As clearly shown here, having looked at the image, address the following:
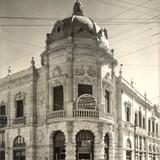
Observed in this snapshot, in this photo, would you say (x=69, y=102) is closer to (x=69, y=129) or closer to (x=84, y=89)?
(x=84, y=89)

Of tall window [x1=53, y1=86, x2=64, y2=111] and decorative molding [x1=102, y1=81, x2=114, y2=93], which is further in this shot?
decorative molding [x1=102, y1=81, x2=114, y2=93]

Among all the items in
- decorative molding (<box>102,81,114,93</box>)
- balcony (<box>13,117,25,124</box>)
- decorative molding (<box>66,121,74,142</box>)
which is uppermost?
decorative molding (<box>102,81,114,93</box>)

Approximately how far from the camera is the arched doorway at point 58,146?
24078 millimetres

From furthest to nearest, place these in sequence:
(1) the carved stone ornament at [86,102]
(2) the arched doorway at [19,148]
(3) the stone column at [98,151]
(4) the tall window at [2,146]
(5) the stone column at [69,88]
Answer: (4) the tall window at [2,146] → (2) the arched doorway at [19,148] → (1) the carved stone ornament at [86,102] → (3) the stone column at [98,151] → (5) the stone column at [69,88]

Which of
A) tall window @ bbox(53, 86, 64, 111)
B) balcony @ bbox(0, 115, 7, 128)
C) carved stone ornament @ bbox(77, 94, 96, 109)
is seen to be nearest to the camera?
carved stone ornament @ bbox(77, 94, 96, 109)

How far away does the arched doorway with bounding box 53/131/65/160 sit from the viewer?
24.1 m

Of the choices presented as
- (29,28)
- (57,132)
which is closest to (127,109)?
(57,132)

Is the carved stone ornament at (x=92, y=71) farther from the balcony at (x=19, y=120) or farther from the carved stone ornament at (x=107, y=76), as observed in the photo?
the balcony at (x=19, y=120)

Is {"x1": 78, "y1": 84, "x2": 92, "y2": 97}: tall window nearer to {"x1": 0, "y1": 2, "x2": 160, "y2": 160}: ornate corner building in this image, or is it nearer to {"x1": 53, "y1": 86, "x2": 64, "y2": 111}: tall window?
{"x1": 0, "y1": 2, "x2": 160, "y2": 160}: ornate corner building

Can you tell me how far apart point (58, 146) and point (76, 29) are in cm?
787

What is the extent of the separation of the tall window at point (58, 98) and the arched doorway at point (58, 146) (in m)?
1.66

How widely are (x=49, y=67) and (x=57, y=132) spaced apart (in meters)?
4.45

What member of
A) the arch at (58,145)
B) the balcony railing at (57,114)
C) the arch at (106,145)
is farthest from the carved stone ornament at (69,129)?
the arch at (106,145)

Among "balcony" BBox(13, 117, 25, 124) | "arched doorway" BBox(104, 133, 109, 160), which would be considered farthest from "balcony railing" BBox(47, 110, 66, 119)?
"arched doorway" BBox(104, 133, 109, 160)
